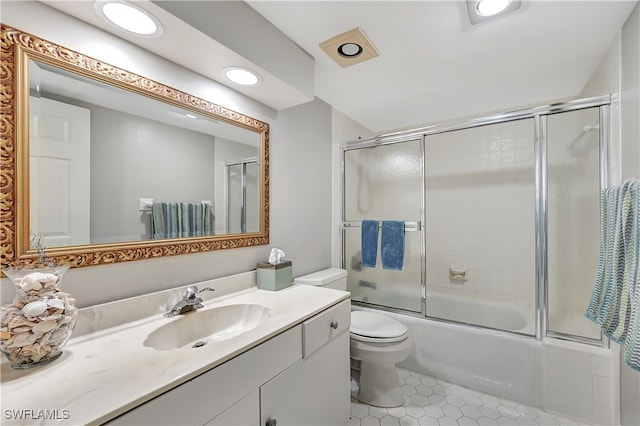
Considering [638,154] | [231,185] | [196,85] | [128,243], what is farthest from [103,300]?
[638,154]

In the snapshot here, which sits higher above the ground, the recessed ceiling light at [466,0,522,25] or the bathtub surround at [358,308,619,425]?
the recessed ceiling light at [466,0,522,25]

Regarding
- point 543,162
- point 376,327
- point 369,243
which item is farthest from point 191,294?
point 543,162

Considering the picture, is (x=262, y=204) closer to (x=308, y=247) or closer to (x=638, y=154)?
(x=308, y=247)

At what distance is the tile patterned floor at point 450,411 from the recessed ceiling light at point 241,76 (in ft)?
6.56

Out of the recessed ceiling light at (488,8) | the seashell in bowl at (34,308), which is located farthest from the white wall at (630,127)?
the seashell in bowl at (34,308)

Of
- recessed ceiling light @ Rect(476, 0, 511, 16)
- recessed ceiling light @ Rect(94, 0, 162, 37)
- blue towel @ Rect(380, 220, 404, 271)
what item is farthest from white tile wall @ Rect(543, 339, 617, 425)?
recessed ceiling light @ Rect(94, 0, 162, 37)

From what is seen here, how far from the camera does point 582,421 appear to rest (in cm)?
157

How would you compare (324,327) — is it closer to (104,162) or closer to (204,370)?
(204,370)

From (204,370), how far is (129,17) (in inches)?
48.9

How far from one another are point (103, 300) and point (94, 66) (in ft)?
2.89

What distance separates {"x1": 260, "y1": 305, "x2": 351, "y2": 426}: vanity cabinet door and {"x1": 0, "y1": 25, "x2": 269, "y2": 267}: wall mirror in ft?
2.38

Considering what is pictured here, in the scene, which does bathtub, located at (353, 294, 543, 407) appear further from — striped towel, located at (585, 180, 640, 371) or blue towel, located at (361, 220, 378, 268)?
striped towel, located at (585, 180, 640, 371)

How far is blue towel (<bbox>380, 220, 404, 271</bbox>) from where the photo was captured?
215cm

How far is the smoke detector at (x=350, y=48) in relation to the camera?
143cm
